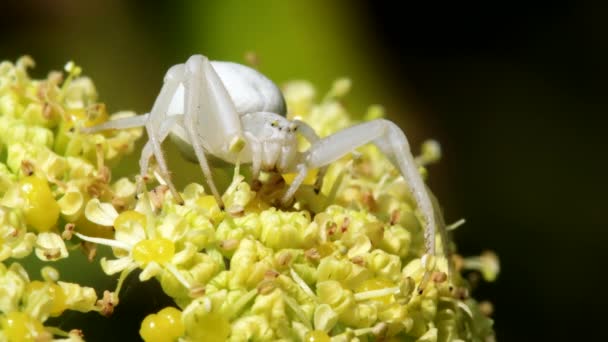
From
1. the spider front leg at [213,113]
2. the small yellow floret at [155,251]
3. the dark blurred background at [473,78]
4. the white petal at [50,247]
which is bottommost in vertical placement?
the dark blurred background at [473,78]

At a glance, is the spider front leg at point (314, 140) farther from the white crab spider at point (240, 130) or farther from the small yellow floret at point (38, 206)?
the small yellow floret at point (38, 206)

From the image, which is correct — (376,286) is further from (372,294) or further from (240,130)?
(240,130)

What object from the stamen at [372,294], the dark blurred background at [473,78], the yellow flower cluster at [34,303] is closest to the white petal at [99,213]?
the yellow flower cluster at [34,303]

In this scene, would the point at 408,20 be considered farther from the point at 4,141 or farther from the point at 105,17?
the point at 4,141

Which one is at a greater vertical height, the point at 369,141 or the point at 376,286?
the point at 369,141

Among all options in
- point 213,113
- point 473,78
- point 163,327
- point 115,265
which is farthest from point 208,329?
point 473,78

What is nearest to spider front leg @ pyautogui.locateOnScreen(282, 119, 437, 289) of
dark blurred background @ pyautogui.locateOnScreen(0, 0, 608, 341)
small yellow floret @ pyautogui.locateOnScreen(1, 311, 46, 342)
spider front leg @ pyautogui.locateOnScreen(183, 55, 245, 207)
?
spider front leg @ pyautogui.locateOnScreen(183, 55, 245, 207)
